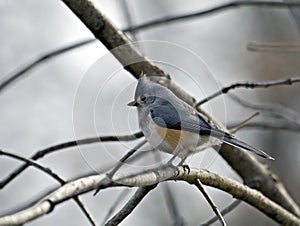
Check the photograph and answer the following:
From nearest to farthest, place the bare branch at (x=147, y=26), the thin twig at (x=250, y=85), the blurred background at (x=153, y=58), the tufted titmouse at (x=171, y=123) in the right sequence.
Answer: the tufted titmouse at (x=171, y=123), the thin twig at (x=250, y=85), the bare branch at (x=147, y=26), the blurred background at (x=153, y=58)

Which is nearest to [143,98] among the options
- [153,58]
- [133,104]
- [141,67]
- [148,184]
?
[133,104]

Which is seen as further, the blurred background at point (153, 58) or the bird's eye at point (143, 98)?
the blurred background at point (153, 58)

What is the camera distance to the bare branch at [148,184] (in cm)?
94

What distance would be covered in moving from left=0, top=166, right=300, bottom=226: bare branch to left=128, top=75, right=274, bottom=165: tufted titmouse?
120 mm

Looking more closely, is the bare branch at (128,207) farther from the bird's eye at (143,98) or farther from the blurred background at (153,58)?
the blurred background at (153,58)

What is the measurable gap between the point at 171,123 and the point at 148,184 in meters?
0.45

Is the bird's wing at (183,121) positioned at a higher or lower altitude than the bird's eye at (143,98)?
lower

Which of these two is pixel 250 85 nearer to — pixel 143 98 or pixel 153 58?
pixel 143 98

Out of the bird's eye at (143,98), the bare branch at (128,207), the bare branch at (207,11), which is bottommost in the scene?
the bare branch at (128,207)

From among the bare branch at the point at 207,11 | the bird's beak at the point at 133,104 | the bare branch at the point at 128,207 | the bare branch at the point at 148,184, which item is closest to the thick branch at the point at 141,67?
the bare branch at the point at 207,11

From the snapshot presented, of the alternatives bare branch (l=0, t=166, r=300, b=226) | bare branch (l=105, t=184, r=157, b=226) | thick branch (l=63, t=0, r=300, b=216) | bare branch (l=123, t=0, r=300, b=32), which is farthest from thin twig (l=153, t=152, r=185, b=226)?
bare branch (l=105, t=184, r=157, b=226)

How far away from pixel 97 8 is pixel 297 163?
564cm

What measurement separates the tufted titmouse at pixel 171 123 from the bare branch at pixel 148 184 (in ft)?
0.39

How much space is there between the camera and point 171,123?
1.67 metres
